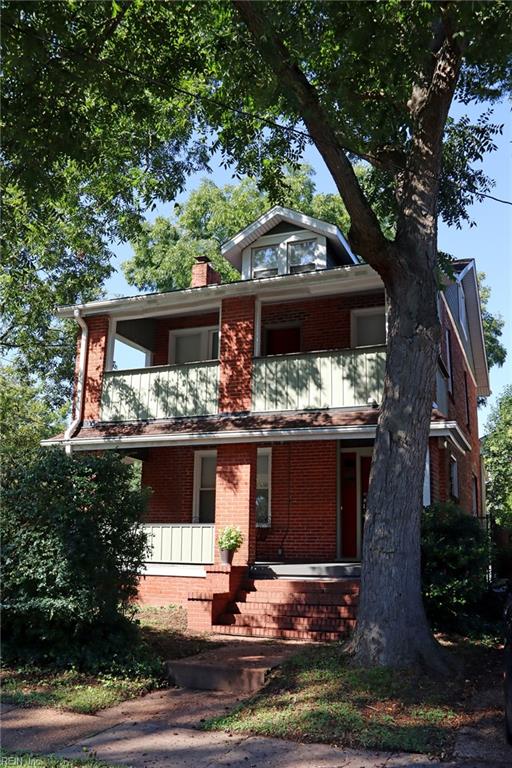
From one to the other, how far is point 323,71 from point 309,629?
8.91 m

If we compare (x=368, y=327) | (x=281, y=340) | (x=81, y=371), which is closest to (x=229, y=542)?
(x=281, y=340)

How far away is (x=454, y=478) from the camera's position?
16328 mm

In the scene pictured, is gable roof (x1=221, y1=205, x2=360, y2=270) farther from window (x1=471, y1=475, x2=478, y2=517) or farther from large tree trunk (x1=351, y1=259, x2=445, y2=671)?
window (x1=471, y1=475, x2=478, y2=517)

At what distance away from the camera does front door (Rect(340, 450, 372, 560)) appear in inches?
582

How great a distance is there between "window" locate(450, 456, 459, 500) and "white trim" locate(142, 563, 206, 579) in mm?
6081

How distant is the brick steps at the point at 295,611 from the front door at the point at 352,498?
113 inches

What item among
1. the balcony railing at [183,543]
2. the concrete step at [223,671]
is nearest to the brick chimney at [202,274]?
the balcony railing at [183,543]

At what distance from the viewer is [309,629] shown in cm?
1094

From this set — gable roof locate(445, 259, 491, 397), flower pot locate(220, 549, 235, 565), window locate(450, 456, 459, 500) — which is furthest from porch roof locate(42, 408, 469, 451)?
gable roof locate(445, 259, 491, 397)

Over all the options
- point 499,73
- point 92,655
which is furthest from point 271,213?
point 92,655

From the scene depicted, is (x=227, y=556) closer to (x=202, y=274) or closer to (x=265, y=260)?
(x=265, y=260)

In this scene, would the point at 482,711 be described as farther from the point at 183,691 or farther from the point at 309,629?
the point at 309,629

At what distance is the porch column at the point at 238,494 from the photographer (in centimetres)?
1278

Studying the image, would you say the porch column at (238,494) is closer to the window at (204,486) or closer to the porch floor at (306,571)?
the porch floor at (306,571)
